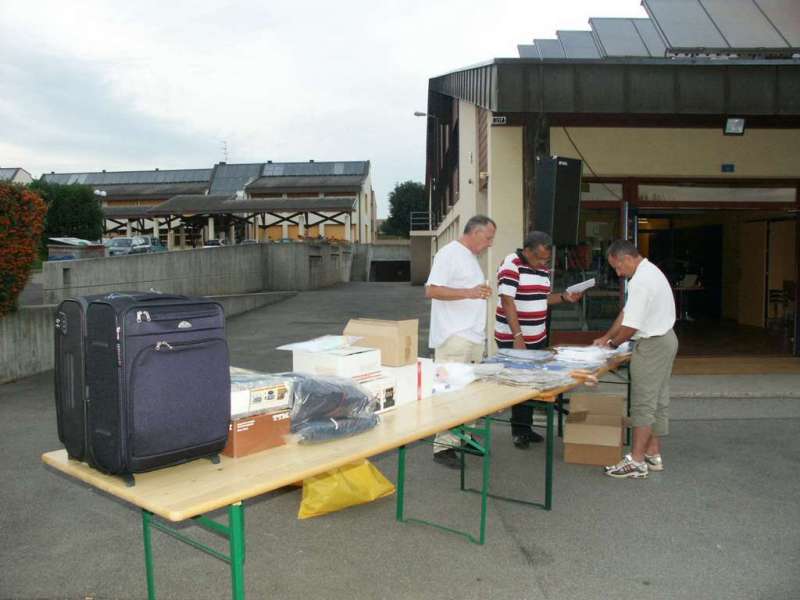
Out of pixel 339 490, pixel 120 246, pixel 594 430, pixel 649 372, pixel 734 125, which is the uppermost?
pixel 734 125

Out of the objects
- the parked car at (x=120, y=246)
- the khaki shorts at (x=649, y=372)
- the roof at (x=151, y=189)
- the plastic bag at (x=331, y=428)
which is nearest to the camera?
the plastic bag at (x=331, y=428)

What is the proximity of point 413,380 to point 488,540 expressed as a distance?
1.08 m

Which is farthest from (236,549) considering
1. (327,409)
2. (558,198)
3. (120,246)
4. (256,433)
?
(120,246)

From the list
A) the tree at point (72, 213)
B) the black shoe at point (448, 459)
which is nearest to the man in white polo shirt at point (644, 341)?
the black shoe at point (448, 459)

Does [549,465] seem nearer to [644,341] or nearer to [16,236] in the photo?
[644,341]

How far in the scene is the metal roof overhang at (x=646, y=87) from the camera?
283 inches

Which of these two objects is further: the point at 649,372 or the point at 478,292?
the point at 649,372

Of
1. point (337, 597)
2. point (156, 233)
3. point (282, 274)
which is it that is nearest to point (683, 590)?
point (337, 597)

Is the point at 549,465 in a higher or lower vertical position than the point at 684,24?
lower

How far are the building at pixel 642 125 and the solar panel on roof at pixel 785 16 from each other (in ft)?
0.08

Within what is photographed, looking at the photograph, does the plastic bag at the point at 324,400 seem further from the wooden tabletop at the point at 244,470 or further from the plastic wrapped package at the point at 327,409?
the wooden tabletop at the point at 244,470

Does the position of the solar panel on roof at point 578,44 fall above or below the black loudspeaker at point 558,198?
above

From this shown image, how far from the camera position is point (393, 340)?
3.77 metres

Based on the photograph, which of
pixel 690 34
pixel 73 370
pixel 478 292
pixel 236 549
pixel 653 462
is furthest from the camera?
pixel 690 34
